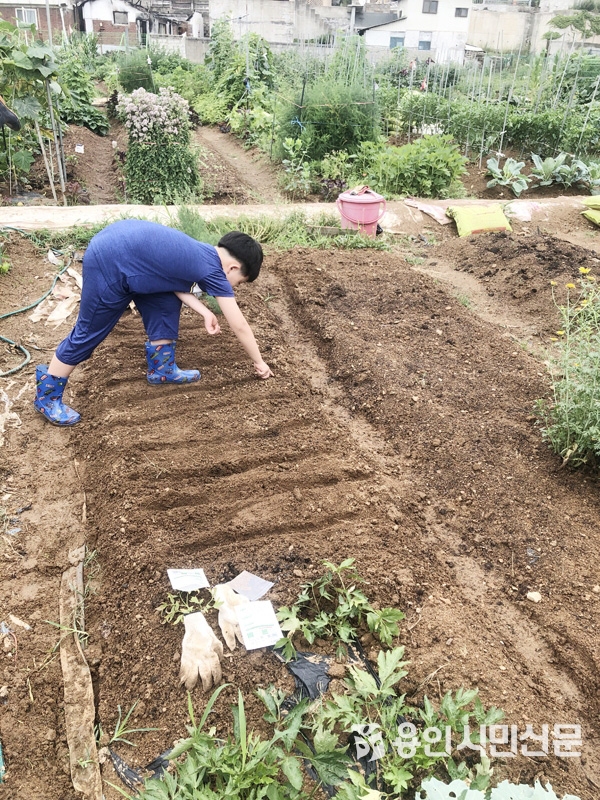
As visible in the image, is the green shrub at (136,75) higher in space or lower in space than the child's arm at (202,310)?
higher

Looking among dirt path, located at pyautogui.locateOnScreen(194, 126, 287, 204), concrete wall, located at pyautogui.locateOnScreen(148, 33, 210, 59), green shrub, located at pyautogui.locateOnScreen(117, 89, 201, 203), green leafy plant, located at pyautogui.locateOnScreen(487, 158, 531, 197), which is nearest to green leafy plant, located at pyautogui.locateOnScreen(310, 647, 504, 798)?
dirt path, located at pyautogui.locateOnScreen(194, 126, 287, 204)

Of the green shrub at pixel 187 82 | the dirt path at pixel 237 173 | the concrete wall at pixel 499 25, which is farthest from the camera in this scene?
the concrete wall at pixel 499 25

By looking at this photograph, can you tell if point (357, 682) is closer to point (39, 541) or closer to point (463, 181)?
point (39, 541)

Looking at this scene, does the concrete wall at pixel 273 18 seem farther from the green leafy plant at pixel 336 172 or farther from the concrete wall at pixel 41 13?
the concrete wall at pixel 41 13

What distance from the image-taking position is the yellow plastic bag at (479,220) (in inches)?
253

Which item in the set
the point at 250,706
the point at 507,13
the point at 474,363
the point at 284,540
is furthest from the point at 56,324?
the point at 507,13

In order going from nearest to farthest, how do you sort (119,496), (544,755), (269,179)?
(544,755), (119,496), (269,179)

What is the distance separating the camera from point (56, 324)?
418 centimetres

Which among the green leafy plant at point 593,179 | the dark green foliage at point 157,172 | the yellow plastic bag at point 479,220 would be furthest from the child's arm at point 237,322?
the green leafy plant at point 593,179

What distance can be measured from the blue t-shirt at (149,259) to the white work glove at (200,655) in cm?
167

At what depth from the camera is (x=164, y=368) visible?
3.51 meters

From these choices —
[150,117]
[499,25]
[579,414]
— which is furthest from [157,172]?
[499,25]

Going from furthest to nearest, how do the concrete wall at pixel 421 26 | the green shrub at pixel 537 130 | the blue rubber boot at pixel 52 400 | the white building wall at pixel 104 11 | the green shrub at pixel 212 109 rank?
the concrete wall at pixel 421 26
the white building wall at pixel 104 11
the green shrub at pixel 212 109
the green shrub at pixel 537 130
the blue rubber boot at pixel 52 400

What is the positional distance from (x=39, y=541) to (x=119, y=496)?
0.37 metres
